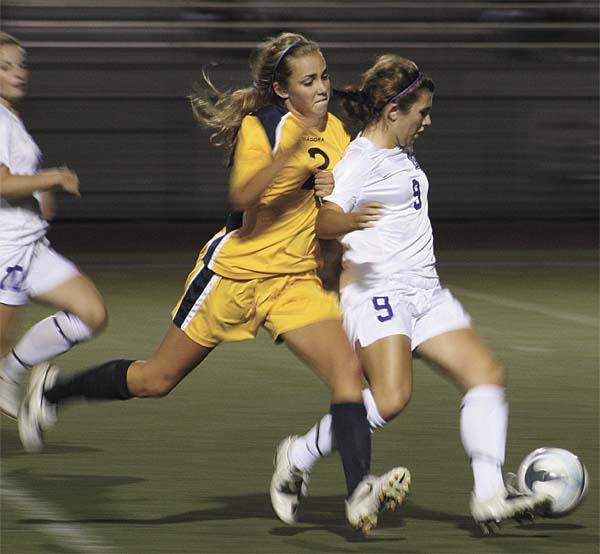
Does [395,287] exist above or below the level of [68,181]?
below

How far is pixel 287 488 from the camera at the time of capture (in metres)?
5.20

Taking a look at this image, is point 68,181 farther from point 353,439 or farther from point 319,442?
point 353,439

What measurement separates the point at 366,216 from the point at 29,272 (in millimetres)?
2074

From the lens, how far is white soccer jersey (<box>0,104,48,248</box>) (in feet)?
20.4

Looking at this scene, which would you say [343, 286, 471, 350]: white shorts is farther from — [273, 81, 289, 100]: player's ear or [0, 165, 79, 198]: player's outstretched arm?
[0, 165, 79, 198]: player's outstretched arm

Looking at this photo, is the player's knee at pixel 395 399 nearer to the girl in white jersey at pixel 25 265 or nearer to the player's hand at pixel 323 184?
the player's hand at pixel 323 184

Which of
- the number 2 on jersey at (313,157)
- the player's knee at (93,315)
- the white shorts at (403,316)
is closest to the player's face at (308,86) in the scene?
the number 2 on jersey at (313,157)

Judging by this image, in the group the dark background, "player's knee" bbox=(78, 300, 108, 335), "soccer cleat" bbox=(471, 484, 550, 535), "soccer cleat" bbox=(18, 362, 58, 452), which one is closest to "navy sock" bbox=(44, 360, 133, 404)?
"soccer cleat" bbox=(18, 362, 58, 452)

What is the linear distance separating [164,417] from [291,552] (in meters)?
2.41

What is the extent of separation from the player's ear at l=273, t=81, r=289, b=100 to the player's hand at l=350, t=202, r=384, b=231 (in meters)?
0.61

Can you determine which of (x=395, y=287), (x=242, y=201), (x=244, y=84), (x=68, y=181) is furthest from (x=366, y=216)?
(x=244, y=84)

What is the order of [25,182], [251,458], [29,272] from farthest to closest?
[29,272] < [251,458] < [25,182]

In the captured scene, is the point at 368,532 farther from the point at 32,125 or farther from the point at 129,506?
the point at 32,125

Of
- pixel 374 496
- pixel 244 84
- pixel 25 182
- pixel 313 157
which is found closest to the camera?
pixel 374 496
